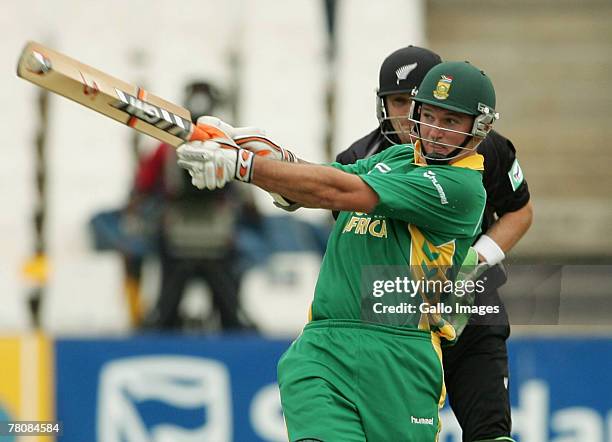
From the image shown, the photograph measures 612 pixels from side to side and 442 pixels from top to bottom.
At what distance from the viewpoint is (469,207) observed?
452 centimetres

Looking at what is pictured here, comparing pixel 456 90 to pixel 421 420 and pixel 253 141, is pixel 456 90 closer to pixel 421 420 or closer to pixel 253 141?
pixel 253 141

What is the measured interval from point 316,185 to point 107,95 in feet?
2.46

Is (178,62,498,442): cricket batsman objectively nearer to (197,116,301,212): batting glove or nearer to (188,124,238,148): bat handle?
(197,116,301,212): batting glove

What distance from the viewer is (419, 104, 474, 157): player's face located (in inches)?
177

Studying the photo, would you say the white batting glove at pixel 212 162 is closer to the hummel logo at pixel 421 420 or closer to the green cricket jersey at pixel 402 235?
the green cricket jersey at pixel 402 235

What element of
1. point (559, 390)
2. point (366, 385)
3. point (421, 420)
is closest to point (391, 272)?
point (366, 385)

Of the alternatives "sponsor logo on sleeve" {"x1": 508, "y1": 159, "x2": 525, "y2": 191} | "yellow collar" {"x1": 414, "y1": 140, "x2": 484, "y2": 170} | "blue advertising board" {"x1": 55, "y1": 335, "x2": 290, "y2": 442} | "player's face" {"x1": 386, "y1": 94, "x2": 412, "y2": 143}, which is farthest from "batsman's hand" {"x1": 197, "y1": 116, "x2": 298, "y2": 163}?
"blue advertising board" {"x1": 55, "y1": 335, "x2": 290, "y2": 442}

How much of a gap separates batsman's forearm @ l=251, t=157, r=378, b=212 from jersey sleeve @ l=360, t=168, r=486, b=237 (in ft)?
0.17

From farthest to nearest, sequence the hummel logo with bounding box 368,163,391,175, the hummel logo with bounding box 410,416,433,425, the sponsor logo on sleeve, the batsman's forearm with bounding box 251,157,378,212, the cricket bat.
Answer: the sponsor logo on sleeve, the hummel logo with bounding box 368,163,391,175, the hummel logo with bounding box 410,416,433,425, the batsman's forearm with bounding box 251,157,378,212, the cricket bat

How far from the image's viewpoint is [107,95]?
4070 millimetres

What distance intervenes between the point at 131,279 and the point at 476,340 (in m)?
4.63

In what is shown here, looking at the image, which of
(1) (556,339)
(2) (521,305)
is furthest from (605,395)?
(2) (521,305)

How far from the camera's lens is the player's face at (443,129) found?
4.49 metres

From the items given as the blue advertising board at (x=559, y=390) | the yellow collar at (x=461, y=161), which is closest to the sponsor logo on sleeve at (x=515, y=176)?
the yellow collar at (x=461, y=161)
